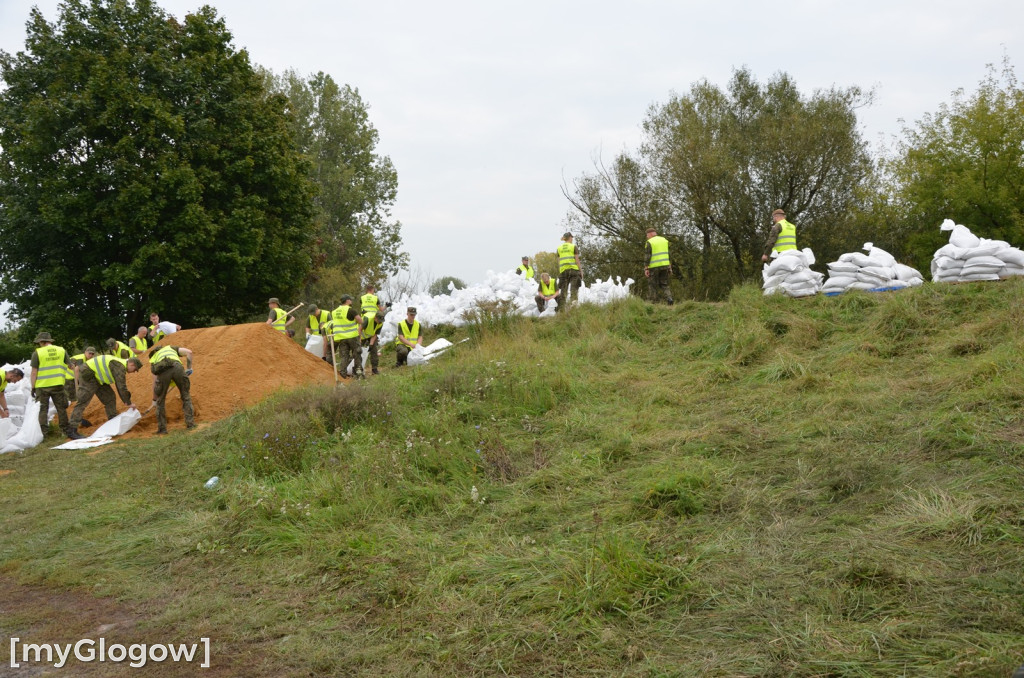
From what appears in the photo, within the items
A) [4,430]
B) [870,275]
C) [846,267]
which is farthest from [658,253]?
[4,430]

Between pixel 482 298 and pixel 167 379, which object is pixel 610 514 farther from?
pixel 482 298

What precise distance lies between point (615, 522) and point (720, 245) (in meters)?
22.3

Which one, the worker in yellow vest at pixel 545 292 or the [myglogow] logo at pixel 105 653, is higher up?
the worker in yellow vest at pixel 545 292

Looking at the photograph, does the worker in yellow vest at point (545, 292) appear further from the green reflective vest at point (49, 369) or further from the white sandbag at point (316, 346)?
the green reflective vest at point (49, 369)

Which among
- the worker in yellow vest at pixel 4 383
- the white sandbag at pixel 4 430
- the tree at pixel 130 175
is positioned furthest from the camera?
the tree at pixel 130 175

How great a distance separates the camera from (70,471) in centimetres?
891

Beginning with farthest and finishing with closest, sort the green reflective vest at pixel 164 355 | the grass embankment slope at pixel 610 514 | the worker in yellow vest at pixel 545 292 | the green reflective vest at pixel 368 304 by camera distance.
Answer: the worker in yellow vest at pixel 545 292, the green reflective vest at pixel 368 304, the green reflective vest at pixel 164 355, the grass embankment slope at pixel 610 514

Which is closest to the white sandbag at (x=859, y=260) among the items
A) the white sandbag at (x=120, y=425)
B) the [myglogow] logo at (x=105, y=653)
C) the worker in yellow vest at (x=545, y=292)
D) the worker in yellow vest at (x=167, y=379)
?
the worker in yellow vest at (x=545, y=292)

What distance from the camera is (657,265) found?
13.9m

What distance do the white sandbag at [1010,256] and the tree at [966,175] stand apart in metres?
14.7

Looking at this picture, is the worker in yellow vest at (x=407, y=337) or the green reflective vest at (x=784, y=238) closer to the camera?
the green reflective vest at (x=784, y=238)

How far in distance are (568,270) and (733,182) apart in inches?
457

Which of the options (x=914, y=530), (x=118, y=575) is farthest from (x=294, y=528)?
(x=914, y=530)

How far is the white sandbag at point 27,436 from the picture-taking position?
1111cm
